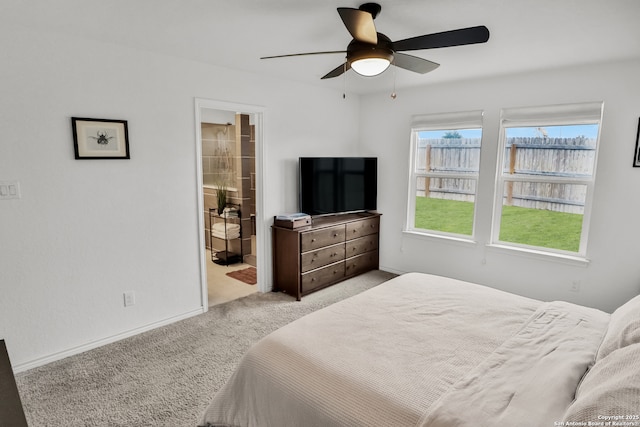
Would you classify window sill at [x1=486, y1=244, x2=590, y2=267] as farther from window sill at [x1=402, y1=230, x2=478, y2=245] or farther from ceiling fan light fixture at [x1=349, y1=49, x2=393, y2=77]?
ceiling fan light fixture at [x1=349, y1=49, x2=393, y2=77]

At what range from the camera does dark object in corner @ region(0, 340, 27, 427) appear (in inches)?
49.6

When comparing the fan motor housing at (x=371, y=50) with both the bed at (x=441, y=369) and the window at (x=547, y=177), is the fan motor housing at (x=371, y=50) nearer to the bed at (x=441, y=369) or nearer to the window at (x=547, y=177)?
the bed at (x=441, y=369)

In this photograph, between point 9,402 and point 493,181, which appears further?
point 493,181

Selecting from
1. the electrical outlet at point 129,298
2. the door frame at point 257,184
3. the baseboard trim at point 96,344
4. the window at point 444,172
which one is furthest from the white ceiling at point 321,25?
the baseboard trim at point 96,344

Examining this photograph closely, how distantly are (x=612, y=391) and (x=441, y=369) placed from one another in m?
0.60

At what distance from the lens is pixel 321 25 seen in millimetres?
2395

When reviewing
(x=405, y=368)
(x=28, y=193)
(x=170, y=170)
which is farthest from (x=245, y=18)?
(x=405, y=368)

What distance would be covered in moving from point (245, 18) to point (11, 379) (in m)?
2.19

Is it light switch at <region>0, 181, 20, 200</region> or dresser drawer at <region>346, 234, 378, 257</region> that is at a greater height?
light switch at <region>0, 181, 20, 200</region>

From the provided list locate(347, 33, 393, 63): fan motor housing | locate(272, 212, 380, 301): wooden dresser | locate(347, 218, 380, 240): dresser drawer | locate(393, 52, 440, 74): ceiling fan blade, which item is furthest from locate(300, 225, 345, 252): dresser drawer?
locate(347, 33, 393, 63): fan motor housing

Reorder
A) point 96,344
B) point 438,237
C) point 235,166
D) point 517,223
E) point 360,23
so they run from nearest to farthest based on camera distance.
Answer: point 360,23, point 96,344, point 517,223, point 438,237, point 235,166

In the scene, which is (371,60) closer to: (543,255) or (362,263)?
(543,255)

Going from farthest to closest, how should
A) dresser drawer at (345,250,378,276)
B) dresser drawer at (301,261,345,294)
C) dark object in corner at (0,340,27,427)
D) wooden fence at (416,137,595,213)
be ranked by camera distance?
dresser drawer at (345,250,378,276)
dresser drawer at (301,261,345,294)
wooden fence at (416,137,595,213)
dark object in corner at (0,340,27,427)

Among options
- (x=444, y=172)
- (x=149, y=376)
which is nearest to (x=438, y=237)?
(x=444, y=172)
